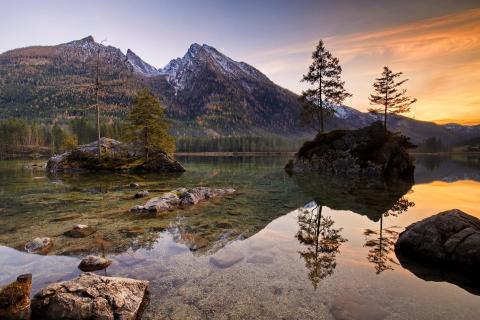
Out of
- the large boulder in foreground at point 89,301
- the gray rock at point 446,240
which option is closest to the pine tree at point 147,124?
the large boulder in foreground at point 89,301

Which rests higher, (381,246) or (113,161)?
(113,161)

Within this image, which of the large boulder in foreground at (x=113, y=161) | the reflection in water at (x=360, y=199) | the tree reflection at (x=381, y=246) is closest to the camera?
the tree reflection at (x=381, y=246)

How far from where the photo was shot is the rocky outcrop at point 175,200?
643 inches

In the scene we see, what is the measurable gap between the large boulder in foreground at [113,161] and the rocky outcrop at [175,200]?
25989 millimetres

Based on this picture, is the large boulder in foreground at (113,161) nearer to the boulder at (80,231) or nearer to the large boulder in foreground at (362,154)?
the large boulder in foreground at (362,154)

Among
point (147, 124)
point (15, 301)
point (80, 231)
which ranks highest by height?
point (147, 124)

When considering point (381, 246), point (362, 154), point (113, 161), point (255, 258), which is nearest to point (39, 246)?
point (255, 258)

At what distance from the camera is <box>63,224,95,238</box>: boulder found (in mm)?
11875

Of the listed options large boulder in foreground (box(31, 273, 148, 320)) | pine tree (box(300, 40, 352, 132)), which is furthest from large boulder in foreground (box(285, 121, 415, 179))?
large boulder in foreground (box(31, 273, 148, 320))

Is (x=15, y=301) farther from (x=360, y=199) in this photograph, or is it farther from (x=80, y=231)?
(x=360, y=199)

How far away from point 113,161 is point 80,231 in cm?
3562

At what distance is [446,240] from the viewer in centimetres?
942

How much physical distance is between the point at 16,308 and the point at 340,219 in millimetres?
13342

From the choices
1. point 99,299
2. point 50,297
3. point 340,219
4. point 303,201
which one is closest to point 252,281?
point 99,299
